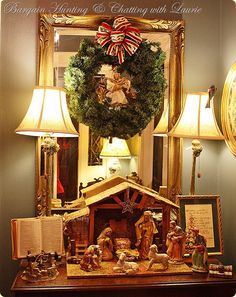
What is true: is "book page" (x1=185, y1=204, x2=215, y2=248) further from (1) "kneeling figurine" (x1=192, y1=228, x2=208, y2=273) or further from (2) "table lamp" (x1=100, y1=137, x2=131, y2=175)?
(2) "table lamp" (x1=100, y1=137, x2=131, y2=175)

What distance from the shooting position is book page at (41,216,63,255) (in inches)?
89.7

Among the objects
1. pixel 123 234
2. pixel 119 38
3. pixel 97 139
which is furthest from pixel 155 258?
pixel 119 38

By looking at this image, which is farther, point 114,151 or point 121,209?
point 114,151

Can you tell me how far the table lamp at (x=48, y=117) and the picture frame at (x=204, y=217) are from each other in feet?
2.35

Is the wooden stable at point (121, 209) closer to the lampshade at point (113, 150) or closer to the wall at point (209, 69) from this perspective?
the lampshade at point (113, 150)

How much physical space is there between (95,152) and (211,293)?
3.21 feet

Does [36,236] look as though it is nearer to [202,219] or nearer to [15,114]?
[15,114]

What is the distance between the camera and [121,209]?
7.82 ft

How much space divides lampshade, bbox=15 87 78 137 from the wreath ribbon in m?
0.41

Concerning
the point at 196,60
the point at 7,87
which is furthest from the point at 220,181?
the point at 7,87

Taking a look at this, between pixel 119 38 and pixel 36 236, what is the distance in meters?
1.17

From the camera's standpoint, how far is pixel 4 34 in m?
2.53

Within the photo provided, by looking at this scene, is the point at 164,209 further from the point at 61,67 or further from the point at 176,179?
the point at 61,67

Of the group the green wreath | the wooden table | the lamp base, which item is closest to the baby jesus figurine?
the green wreath
